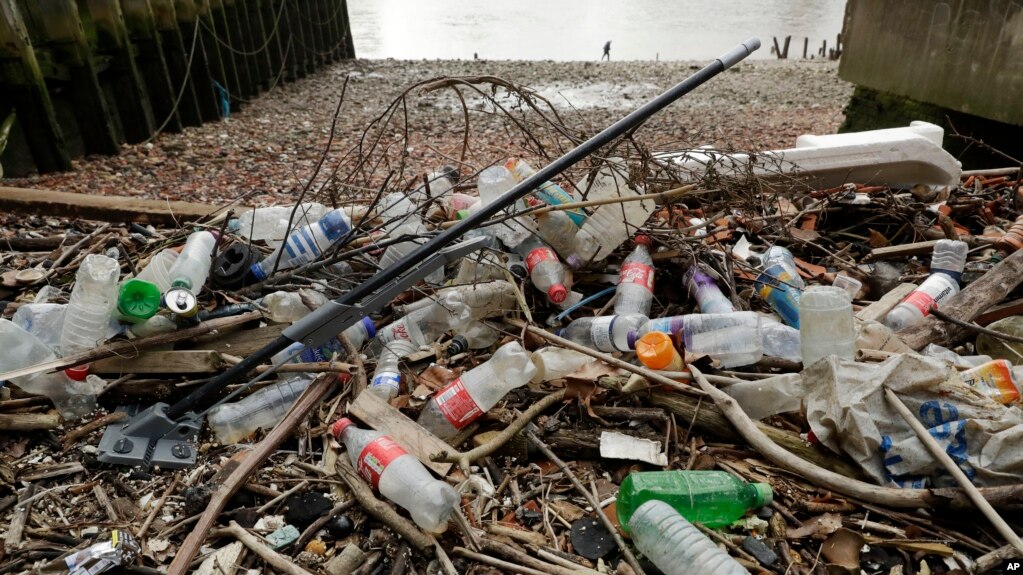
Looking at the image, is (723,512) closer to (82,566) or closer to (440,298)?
(440,298)

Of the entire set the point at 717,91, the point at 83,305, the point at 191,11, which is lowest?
the point at 717,91

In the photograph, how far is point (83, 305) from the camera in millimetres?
2324

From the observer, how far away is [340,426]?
2094 millimetres

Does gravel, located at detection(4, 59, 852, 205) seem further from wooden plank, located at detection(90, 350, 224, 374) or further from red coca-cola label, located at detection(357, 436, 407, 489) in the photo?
red coca-cola label, located at detection(357, 436, 407, 489)

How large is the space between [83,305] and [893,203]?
12.8ft

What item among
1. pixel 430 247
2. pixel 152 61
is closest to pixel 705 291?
pixel 430 247

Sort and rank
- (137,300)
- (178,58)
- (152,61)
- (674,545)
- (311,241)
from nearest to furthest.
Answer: (674,545)
(137,300)
(311,241)
(152,61)
(178,58)

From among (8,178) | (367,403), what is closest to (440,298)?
(367,403)

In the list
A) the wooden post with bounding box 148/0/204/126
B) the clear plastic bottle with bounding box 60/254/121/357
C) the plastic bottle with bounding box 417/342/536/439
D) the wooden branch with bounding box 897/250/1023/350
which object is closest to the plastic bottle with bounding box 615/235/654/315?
the plastic bottle with bounding box 417/342/536/439

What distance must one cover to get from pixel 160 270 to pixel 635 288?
6.64 feet

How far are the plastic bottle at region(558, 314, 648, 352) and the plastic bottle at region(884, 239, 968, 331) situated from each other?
1.07m

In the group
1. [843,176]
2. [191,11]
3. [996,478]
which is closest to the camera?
[996,478]

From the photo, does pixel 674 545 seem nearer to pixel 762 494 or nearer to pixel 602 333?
pixel 762 494

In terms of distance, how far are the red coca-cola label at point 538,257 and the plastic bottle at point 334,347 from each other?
2.35ft
